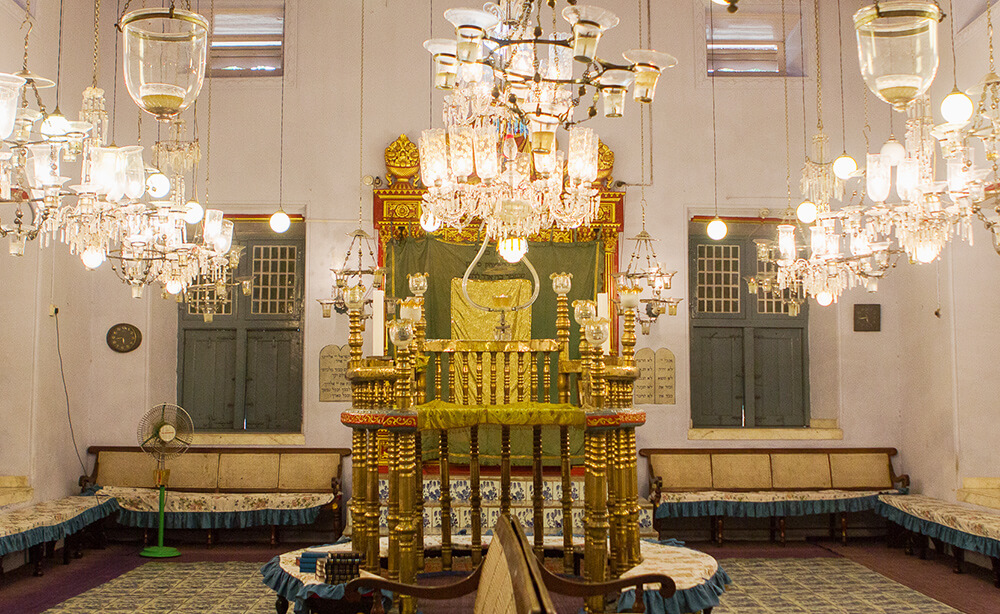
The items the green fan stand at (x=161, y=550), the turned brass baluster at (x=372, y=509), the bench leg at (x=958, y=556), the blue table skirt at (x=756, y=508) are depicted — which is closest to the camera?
the turned brass baluster at (x=372, y=509)

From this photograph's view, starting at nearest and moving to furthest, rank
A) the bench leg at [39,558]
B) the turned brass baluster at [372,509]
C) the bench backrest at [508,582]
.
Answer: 1. the bench backrest at [508,582]
2. the turned brass baluster at [372,509]
3. the bench leg at [39,558]

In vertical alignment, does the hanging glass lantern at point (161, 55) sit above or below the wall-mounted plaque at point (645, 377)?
above

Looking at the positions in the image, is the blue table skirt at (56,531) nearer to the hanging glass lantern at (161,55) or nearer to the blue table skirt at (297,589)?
the blue table skirt at (297,589)

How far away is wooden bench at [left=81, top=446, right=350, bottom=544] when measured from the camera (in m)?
8.64

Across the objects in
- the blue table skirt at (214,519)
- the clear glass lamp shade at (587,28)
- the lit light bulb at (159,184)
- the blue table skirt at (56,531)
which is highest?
the clear glass lamp shade at (587,28)

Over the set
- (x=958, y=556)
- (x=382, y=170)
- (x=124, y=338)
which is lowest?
(x=958, y=556)

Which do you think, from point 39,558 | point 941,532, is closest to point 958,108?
point 941,532

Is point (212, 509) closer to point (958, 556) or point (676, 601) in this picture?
point (676, 601)

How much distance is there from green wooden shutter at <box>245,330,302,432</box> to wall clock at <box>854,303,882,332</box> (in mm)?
6582

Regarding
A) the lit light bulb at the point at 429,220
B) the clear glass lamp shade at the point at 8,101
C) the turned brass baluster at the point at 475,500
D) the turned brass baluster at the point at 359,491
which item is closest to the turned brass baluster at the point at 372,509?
the turned brass baluster at the point at 359,491

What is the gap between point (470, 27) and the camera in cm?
432

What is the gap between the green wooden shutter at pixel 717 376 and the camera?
9.80 metres

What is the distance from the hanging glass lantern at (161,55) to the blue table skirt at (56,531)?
5839 millimetres

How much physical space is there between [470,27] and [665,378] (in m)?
5.99
